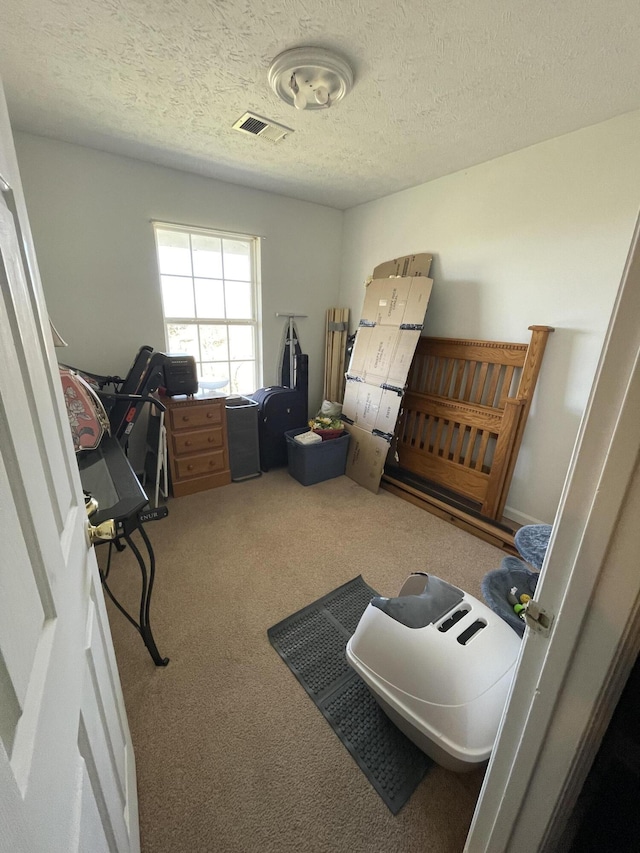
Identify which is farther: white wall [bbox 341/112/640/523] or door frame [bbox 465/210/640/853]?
white wall [bbox 341/112/640/523]

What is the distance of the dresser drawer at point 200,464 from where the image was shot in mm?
2770

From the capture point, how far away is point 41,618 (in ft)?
1.41

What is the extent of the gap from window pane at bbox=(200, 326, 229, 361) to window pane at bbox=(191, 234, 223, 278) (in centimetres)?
47

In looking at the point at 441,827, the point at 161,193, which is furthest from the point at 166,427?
the point at 441,827

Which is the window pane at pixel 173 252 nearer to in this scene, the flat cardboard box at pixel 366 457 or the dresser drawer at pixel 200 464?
the dresser drawer at pixel 200 464

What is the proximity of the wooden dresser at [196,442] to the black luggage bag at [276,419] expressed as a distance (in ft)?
1.31

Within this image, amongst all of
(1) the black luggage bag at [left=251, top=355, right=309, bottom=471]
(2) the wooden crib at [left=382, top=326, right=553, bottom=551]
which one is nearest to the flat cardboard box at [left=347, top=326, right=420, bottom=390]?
(2) the wooden crib at [left=382, top=326, right=553, bottom=551]

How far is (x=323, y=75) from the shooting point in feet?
5.04

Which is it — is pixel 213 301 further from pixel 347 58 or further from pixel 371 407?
pixel 347 58

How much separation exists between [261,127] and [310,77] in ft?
1.90

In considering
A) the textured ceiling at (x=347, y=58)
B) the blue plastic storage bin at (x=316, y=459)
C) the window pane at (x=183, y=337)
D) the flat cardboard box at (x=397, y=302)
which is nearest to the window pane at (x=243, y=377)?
the window pane at (x=183, y=337)

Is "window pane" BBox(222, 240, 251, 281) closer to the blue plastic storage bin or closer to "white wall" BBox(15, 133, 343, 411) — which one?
"white wall" BBox(15, 133, 343, 411)

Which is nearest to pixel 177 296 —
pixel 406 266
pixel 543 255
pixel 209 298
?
pixel 209 298

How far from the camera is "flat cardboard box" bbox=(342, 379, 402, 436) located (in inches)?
115
